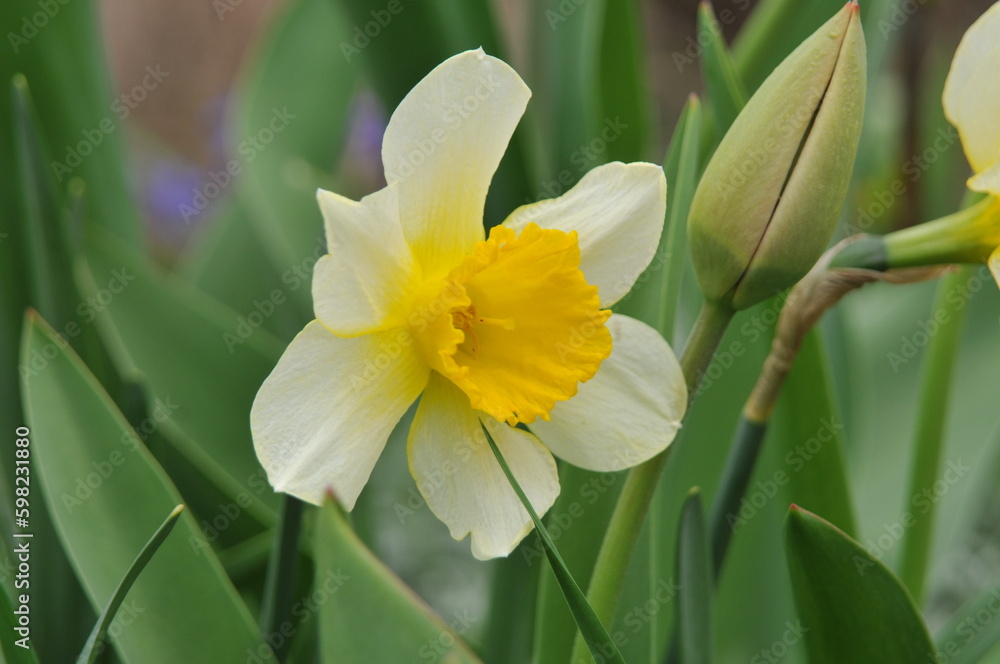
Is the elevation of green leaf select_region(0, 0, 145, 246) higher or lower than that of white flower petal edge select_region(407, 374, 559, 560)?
higher

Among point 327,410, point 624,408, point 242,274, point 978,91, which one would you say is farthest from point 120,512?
point 242,274

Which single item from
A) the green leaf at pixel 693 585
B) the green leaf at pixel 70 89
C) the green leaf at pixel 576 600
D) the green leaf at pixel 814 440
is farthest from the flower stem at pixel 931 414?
the green leaf at pixel 70 89

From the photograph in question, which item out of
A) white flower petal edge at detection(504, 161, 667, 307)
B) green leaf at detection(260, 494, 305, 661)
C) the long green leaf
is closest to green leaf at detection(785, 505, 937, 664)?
white flower petal edge at detection(504, 161, 667, 307)

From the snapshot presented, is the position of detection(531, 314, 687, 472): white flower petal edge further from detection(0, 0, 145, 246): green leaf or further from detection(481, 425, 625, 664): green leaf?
detection(0, 0, 145, 246): green leaf

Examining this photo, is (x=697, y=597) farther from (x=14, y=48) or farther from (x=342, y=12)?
(x=14, y=48)

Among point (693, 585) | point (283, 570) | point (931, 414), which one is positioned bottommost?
point (931, 414)

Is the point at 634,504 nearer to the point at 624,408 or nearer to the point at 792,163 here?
the point at 624,408
